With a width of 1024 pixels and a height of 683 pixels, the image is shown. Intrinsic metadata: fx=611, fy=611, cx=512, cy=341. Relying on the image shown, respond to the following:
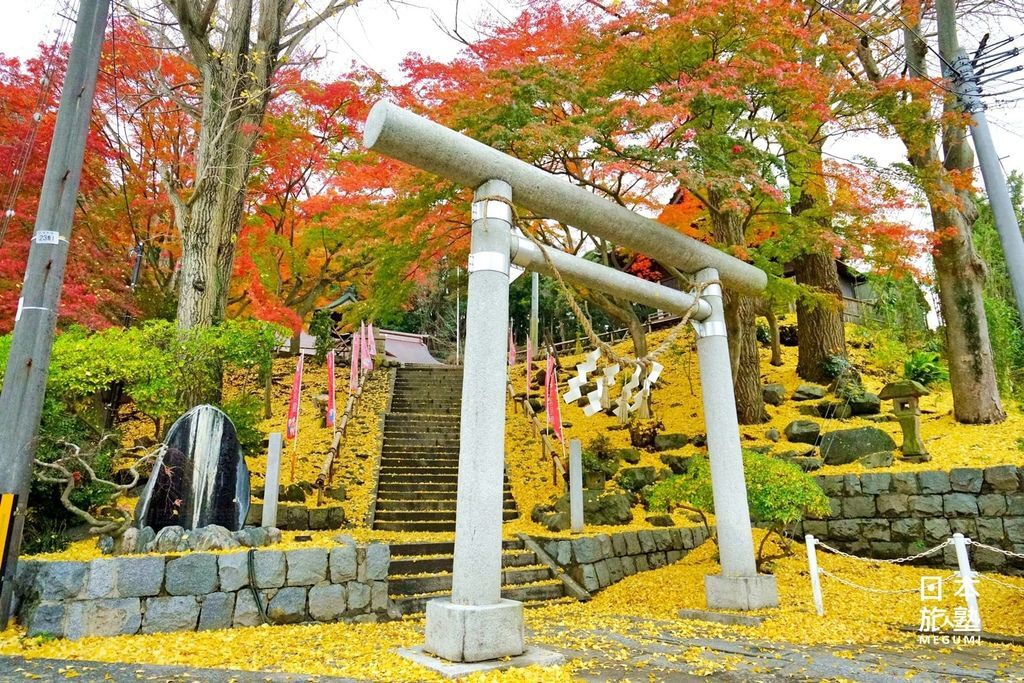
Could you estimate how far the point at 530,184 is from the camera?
5.24 metres

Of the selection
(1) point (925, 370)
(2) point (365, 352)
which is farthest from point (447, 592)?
(1) point (925, 370)

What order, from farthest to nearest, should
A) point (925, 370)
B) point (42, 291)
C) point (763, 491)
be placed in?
point (925, 370) → point (763, 491) → point (42, 291)

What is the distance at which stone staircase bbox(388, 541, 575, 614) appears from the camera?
6.98m

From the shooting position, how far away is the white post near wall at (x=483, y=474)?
4176 millimetres

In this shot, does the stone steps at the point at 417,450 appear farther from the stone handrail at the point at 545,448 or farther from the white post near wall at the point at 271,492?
the white post near wall at the point at 271,492

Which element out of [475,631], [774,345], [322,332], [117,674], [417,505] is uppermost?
[322,332]

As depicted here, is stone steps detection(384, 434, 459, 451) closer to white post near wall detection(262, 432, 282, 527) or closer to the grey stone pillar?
white post near wall detection(262, 432, 282, 527)

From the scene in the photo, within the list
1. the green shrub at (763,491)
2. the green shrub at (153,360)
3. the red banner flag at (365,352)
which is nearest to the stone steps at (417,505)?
the green shrub at (153,360)

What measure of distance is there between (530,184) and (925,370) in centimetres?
1275

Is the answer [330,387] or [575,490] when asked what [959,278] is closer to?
[575,490]

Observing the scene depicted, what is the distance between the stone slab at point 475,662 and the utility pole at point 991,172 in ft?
17.3

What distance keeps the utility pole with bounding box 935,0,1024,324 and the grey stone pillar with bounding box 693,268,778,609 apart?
269 centimetres

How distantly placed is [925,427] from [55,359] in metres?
14.0

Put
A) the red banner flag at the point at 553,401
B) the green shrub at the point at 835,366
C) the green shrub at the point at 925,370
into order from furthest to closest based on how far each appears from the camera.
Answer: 1. the green shrub at the point at 835,366
2. the green shrub at the point at 925,370
3. the red banner flag at the point at 553,401
